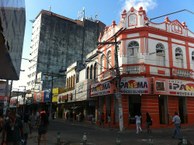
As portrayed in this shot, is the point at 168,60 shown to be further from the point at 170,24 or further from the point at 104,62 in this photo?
the point at 104,62

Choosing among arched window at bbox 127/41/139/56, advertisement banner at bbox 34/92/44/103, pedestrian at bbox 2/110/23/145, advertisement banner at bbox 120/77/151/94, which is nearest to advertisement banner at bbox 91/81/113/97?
advertisement banner at bbox 120/77/151/94

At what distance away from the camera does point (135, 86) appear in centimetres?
2352

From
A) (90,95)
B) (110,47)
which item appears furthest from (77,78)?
(110,47)

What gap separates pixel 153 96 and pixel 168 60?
441 cm

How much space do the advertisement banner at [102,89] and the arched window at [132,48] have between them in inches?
149

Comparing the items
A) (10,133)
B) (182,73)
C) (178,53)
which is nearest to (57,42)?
(178,53)

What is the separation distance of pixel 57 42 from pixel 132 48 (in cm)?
4572

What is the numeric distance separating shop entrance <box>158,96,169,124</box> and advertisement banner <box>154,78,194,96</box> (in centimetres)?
143

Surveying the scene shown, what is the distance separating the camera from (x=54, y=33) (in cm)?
6888

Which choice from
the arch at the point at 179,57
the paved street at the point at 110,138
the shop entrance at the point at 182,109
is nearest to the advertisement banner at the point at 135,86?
the paved street at the point at 110,138

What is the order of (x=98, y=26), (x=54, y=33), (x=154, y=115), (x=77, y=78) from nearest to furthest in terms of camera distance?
(x=154, y=115) → (x=77, y=78) → (x=54, y=33) → (x=98, y=26)

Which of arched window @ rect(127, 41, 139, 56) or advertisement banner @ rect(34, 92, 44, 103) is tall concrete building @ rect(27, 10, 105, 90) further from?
arched window @ rect(127, 41, 139, 56)

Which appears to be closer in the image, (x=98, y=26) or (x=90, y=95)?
(x=90, y=95)

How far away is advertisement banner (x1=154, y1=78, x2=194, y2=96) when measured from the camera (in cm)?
2384
